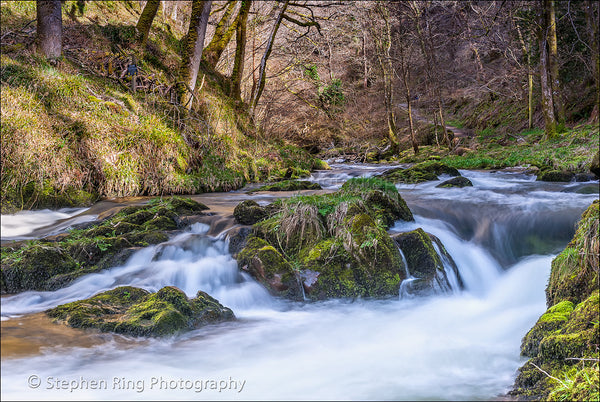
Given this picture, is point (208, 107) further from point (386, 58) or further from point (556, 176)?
point (556, 176)

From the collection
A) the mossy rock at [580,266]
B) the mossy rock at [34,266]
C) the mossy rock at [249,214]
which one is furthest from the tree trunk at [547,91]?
the mossy rock at [34,266]

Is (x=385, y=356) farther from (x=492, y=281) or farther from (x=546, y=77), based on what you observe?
(x=546, y=77)

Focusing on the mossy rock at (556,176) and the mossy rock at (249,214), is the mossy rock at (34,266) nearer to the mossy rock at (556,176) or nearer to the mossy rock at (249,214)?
the mossy rock at (249,214)

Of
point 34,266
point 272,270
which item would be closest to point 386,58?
point 272,270

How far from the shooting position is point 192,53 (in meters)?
13.1

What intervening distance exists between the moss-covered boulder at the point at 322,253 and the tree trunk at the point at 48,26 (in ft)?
24.9

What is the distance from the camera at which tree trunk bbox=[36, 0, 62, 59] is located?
1006 cm

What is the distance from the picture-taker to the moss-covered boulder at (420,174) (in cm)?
1248

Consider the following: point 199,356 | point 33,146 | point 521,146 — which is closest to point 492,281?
point 199,356

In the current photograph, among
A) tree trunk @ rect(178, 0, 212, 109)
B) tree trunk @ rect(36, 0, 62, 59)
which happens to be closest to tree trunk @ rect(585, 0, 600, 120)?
tree trunk @ rect(178, 0, 212, 109)

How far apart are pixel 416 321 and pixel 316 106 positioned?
18.4m

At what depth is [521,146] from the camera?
16656 mm

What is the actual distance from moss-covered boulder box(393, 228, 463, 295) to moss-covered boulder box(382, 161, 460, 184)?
6.78 m

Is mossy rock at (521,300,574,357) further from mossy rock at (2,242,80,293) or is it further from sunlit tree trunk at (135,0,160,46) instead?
sunlit tree trunk at (135,0,160,46)
